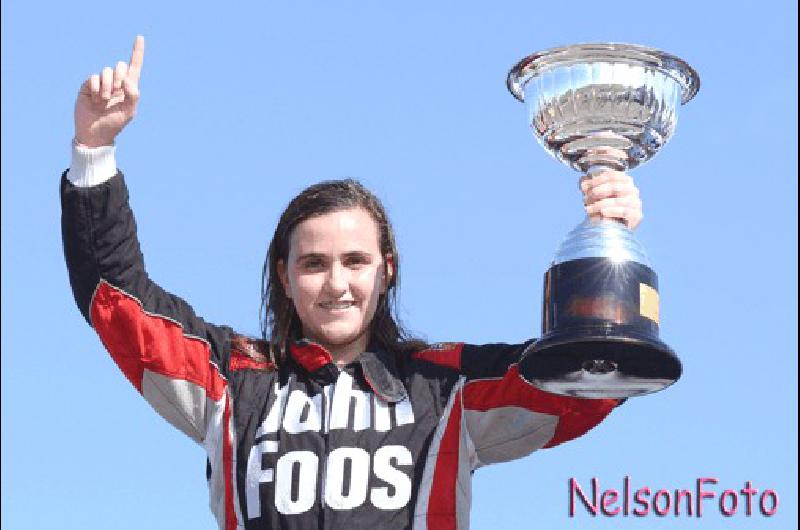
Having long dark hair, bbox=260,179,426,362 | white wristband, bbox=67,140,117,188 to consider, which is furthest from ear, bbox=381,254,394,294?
white wristband, bbox=67,140,117,188

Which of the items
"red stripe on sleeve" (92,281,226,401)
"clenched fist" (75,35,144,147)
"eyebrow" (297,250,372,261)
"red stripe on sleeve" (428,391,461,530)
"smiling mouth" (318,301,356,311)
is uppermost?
"clenched fist" (75,35,144,147)

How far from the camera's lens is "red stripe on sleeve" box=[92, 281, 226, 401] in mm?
6371

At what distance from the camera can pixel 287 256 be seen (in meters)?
6.78

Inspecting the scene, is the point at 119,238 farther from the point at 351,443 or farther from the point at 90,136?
the point at 351,443

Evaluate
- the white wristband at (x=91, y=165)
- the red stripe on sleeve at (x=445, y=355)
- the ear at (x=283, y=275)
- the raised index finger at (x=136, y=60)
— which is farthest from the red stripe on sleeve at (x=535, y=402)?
the raised index finger at (x=136, y=60)

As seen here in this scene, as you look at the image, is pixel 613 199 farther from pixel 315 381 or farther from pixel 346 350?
pixel 315 381

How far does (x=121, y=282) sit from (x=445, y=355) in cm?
117

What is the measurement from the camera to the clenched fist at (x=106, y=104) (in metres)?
6.36

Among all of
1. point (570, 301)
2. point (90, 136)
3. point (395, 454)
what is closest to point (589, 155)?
point (570, 301)

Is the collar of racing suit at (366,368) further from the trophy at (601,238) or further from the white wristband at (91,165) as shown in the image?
the white wristband at (91,165)

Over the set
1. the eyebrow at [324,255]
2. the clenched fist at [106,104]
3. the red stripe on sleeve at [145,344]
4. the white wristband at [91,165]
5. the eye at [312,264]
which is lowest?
the red stripe on sleeve at [145,344]

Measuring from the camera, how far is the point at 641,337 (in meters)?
6.27

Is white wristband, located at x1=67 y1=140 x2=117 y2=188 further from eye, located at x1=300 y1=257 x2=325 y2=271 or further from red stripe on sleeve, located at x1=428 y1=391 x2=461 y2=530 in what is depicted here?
red stripe on sleeve, located at x1=428 y1=391 x2=461 y2=530

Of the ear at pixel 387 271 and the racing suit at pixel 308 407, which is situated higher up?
the ear at pixel 387 271
